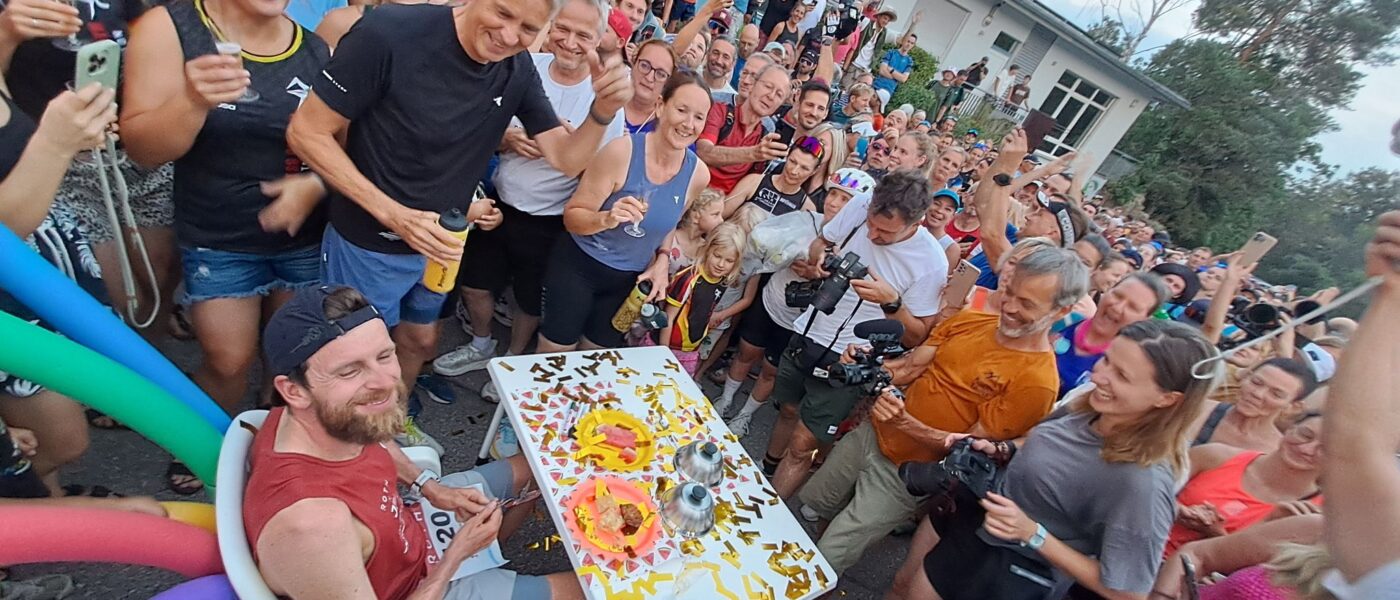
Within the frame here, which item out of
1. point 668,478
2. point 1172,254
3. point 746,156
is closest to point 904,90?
point 1172,254

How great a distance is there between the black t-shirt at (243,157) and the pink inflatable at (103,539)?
117 centimetres

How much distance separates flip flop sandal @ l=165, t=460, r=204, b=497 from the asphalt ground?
22 mm

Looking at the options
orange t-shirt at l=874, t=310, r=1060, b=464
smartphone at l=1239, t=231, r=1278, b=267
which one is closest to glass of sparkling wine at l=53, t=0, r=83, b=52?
orange t-shirt at l=874, t=310, r=1060, b=464

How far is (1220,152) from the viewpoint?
72.6 feet

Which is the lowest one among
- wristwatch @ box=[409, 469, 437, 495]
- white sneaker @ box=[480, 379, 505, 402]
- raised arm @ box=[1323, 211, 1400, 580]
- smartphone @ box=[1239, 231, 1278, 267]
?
white sneaker @ box=[480, 379, 505, 402]

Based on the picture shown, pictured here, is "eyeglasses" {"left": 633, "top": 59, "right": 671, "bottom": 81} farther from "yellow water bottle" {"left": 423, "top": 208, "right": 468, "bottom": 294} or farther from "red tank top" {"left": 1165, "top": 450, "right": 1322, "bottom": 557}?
"red tank top" {"left": 1165, "top": 450, "right": 1322, "bottom": 557}

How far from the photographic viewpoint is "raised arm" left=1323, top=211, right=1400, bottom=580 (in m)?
1.11

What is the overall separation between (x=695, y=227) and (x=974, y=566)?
1.93 meters

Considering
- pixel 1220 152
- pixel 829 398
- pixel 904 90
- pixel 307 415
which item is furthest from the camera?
pixel 1220 152

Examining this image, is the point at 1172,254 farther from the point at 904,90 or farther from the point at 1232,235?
the point at 1232,235

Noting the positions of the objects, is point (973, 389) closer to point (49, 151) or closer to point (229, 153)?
point (229, 153)

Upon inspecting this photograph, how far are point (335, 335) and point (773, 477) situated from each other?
2.55m

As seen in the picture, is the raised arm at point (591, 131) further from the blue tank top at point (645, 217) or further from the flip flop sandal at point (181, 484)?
the flip flop sandal at point (181, 484)

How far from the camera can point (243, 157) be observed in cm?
207
